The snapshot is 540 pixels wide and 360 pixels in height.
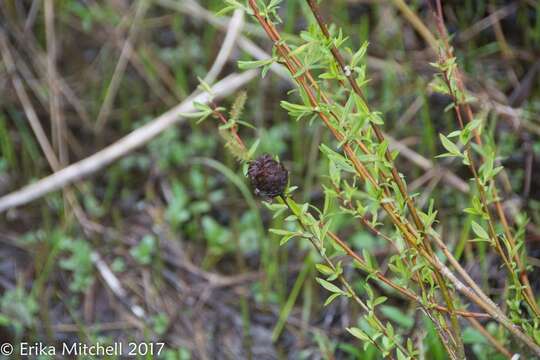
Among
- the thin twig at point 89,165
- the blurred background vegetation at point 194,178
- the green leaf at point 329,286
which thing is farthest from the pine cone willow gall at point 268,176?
the thin twig at point 89,165

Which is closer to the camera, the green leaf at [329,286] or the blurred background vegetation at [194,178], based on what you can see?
the green leaf at [329,286]

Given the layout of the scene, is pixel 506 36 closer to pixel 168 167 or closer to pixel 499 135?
pixel 499 135

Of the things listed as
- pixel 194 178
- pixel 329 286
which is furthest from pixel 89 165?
pixel 329 286

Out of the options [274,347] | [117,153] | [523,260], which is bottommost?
[274,347]

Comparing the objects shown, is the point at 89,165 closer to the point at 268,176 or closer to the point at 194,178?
the point at 194,178

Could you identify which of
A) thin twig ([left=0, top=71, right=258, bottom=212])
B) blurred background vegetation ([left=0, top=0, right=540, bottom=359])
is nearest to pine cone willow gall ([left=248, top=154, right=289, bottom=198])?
blurred background vegetation ([left=0, top=0, right=540, bottom=359])

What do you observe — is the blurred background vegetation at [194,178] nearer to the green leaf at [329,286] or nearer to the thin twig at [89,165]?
the thin twig at [89,165]

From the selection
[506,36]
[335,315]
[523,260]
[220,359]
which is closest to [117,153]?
[220,359]
